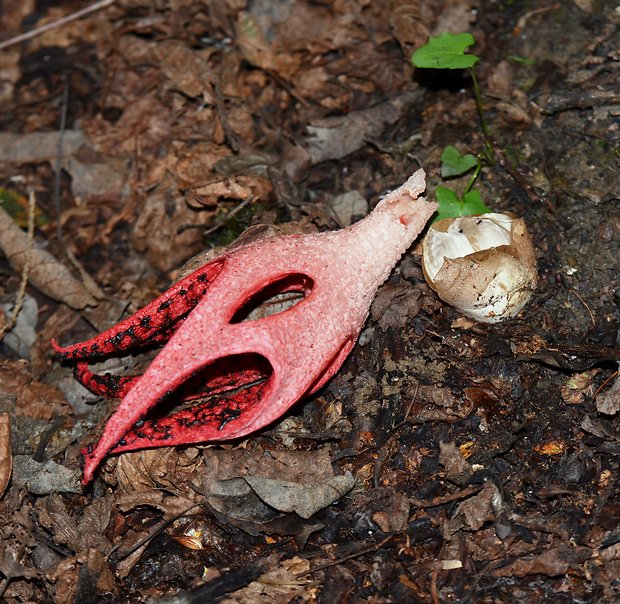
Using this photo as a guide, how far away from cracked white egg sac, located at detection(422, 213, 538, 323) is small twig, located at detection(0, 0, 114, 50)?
13.6 feet

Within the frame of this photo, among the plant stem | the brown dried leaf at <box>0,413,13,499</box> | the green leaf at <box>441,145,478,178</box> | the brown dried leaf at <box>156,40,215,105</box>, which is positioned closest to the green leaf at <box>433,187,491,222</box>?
the green leaf at <box>441,145,478,178</box>

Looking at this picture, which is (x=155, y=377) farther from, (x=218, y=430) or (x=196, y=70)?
(x=196, y=70)

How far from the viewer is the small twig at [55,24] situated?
618 cm

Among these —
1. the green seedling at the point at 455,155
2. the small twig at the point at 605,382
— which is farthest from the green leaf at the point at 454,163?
the small twig at the point at 605,382

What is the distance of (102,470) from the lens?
12.4ft

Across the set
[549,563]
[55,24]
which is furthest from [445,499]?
[55,24]

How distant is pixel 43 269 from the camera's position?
4.94 metres

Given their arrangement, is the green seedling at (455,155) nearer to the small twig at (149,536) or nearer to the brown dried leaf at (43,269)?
the small twig at (149,536)

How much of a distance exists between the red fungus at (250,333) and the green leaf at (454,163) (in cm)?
64

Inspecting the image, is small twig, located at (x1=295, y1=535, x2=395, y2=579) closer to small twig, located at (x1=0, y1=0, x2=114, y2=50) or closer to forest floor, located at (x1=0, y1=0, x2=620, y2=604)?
forest floor, located at (x1=0, y1=0, x2=620, y2=604)

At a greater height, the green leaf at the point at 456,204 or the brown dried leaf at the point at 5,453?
the brown dried leaf at the point at 5,453

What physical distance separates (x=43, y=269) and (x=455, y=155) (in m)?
2.89

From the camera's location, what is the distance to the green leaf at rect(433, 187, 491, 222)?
3.98m

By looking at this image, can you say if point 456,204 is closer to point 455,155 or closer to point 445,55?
point 455,155
